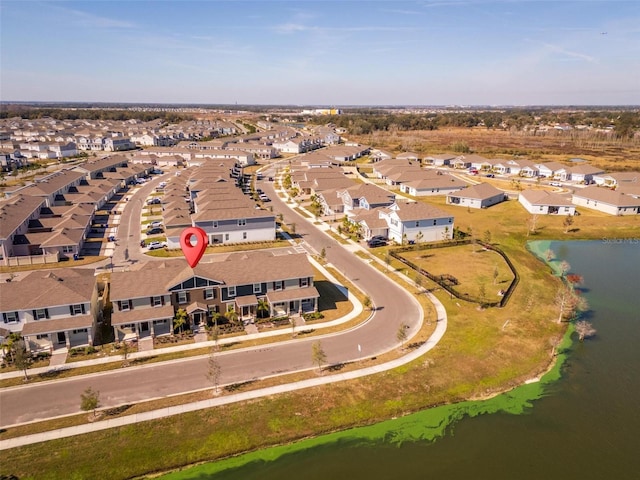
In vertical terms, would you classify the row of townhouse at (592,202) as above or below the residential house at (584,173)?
below

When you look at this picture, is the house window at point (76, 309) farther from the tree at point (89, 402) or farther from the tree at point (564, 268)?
the tree at point (564, 268)

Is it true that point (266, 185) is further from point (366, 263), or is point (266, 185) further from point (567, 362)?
point (567, 362)

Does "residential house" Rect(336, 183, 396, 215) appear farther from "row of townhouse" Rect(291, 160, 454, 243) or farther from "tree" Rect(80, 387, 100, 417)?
"tree" Rect(80, 387, 100, 417)

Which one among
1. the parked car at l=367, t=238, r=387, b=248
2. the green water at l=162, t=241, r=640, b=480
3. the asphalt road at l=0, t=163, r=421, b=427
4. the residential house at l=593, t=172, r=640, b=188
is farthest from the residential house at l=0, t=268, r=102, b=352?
the residential house at l=593, t=172, r=640, b=188

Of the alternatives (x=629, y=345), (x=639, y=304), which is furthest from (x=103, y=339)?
(x=639, y=304)

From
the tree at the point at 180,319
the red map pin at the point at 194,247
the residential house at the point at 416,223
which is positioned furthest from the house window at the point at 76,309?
the residential house at the point at 416,223

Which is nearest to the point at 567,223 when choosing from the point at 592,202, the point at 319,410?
the point at 592,202

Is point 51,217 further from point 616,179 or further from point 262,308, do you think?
point 616,179
